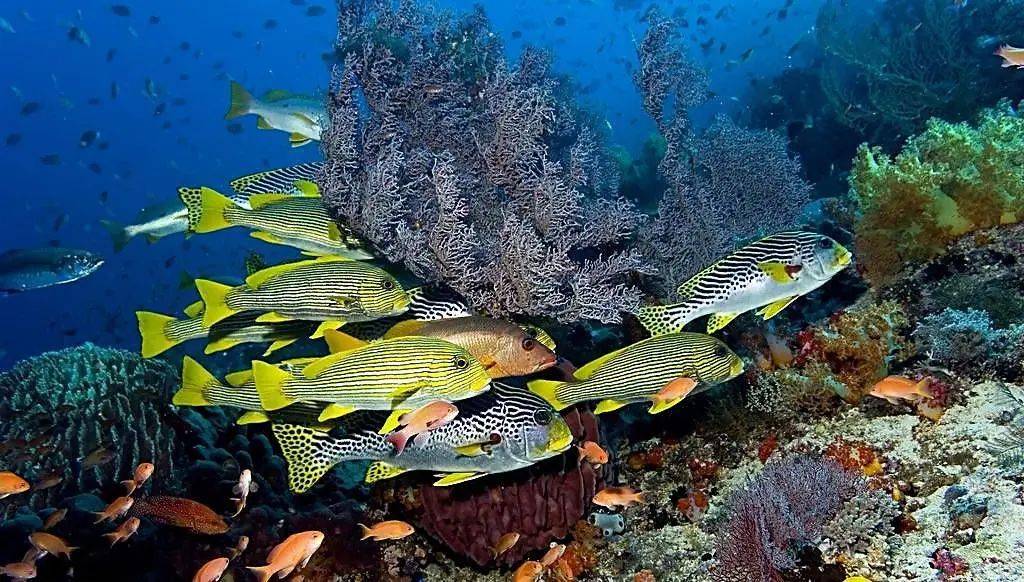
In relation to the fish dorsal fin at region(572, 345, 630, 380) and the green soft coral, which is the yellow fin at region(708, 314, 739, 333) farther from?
the green soft coral

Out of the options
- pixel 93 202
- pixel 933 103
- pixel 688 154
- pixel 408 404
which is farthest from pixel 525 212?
pixel 93 202

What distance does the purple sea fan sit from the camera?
10.7 feet

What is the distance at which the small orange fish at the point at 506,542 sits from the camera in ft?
14.1

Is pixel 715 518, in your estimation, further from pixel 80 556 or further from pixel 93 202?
pixel 93 202

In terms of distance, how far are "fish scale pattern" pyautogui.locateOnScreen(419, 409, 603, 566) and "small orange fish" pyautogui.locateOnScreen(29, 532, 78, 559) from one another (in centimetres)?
281

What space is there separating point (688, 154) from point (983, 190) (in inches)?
132

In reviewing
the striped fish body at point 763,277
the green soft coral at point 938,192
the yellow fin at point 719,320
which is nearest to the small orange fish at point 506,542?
the striped fish body at point 763,277

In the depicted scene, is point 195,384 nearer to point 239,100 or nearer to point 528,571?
point 528,571

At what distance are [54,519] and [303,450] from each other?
8.39 feet

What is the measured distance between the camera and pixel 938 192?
18.0ft

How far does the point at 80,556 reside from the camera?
475 centimetres

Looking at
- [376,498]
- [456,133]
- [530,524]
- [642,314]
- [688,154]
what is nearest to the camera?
[642,314]

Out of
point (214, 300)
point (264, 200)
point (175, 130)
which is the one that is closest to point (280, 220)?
point (264, 200)

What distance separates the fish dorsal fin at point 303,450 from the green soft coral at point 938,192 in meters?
5.35
